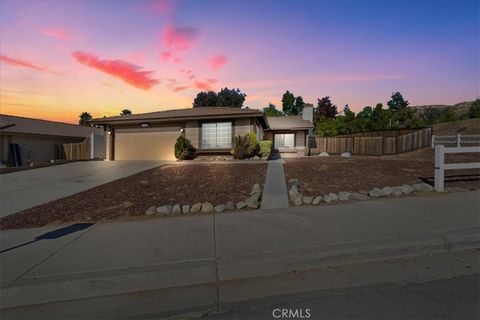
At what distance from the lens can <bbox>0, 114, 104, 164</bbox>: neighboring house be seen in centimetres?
2270

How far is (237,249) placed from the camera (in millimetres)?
4652

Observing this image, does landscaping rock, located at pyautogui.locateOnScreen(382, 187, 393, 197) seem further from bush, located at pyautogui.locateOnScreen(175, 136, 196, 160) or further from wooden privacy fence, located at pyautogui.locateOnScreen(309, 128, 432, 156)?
wooden privacy fence, located at pyautogui.locateOnScreen(309, 128, 432, 156)

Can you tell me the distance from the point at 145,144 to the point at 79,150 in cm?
820

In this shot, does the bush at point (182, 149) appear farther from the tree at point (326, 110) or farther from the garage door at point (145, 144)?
A: the tree at point (326, 110)

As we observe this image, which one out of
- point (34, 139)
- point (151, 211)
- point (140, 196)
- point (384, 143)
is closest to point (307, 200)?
point (151, 211)

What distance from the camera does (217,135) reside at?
64.1 ft

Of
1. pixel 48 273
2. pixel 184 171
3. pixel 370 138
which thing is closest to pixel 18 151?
pixel 184 171

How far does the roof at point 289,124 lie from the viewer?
99.4ft

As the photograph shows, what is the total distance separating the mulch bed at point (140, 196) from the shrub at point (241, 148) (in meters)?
5.11

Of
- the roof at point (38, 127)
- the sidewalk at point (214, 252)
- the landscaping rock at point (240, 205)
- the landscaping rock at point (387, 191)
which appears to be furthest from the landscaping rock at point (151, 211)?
the roof at point (38, 127)

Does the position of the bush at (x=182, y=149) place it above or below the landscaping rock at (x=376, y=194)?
above

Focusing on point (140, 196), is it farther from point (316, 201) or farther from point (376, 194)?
point (376, 194)

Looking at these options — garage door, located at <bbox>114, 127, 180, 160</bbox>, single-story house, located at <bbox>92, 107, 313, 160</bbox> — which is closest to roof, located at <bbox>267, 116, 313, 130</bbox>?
single-story house, located at <bbox>92, 107, 313, 160</bbox>

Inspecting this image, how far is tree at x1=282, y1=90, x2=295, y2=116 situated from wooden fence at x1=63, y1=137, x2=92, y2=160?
46.2 meters
